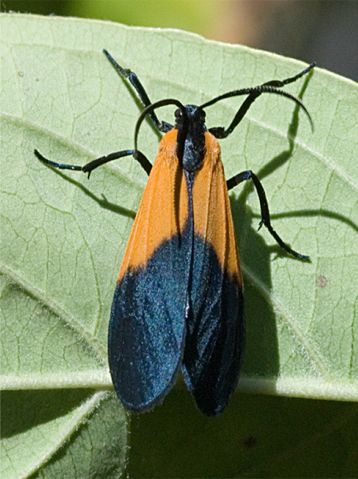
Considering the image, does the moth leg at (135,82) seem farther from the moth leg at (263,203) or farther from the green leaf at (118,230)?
the moth leg at (263,203)

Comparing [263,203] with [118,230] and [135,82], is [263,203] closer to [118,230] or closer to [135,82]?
[118,230]

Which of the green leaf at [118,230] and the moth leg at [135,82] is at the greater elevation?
the moth leg at [135,82]

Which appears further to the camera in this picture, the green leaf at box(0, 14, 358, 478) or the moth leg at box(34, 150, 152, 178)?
the moth leg at box(34, 150, 152, 178)

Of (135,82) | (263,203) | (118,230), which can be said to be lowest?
(118,230)

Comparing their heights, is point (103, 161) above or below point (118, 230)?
above

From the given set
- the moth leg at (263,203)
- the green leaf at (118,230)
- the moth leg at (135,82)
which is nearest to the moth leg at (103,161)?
the green leaf at (118,230)

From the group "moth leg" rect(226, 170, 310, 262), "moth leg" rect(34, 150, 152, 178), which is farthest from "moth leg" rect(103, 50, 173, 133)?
"moth leg" rect(226, 170, 310, 262)

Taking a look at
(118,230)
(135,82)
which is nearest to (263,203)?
(118,230)

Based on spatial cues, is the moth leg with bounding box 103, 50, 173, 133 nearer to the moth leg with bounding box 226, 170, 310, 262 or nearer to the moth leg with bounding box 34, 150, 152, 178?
the moth leg with bounding box 34, 150, 152, 178

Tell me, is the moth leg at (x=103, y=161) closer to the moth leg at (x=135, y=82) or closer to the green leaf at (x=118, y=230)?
the green leaf at (x=118, y=230)

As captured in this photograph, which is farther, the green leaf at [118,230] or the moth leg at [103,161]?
the moth leg at [103,161]
